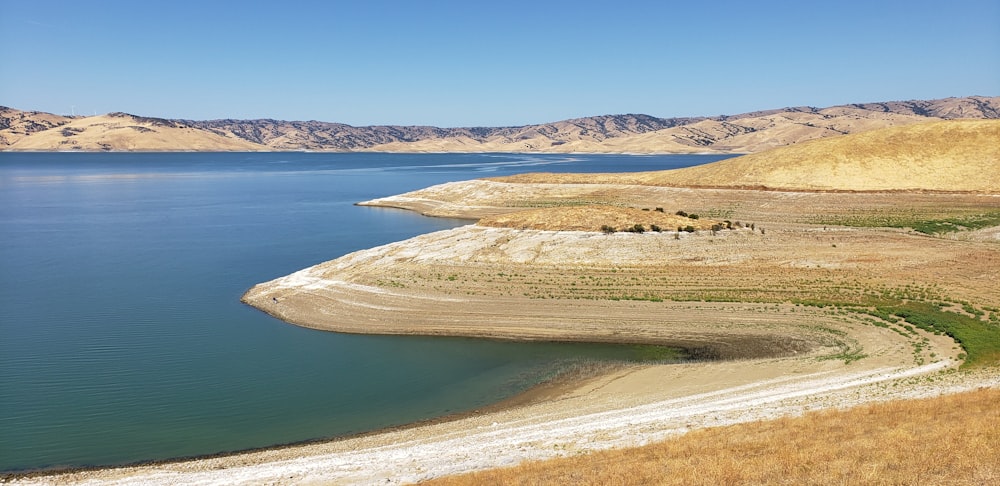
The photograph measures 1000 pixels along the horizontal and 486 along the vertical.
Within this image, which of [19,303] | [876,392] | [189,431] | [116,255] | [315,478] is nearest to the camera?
[315,478]

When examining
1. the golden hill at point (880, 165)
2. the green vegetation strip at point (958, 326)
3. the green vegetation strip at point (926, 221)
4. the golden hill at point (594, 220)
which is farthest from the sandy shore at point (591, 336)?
the golden hill at point (880, 165)

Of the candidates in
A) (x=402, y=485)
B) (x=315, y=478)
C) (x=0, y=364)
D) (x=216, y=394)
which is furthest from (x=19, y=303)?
(x=402, y=485)

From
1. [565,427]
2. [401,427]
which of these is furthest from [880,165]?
[401,427]

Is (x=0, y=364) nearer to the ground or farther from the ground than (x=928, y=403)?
nearer to the ground

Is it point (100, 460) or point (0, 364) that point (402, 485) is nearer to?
point (100, 460)

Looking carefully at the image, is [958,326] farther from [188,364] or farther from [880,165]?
[880,165]
